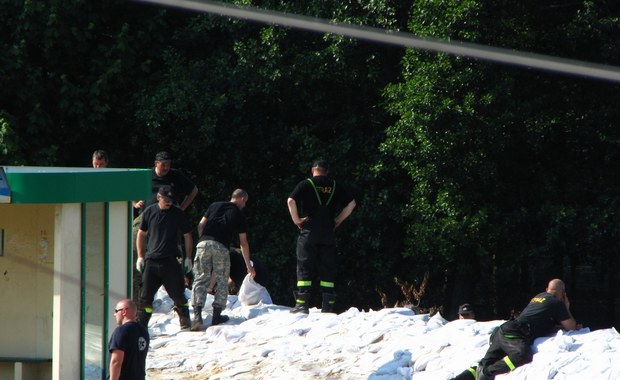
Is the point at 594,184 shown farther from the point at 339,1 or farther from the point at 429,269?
the point at 339,1

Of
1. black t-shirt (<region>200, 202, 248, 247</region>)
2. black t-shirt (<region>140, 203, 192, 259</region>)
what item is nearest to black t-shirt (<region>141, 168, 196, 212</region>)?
black t-shirt (<region>200, 202, 248, 247</region>)

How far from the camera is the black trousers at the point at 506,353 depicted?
9672 mm

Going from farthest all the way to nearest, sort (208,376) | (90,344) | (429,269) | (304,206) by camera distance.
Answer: (429,269) < (304,206) < (208,376) < (90,344)

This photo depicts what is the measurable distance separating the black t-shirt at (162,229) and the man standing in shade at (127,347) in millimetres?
3197

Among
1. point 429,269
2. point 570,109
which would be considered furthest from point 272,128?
point 570,109

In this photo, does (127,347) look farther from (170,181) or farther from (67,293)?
(170,181)

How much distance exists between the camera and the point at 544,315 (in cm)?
989

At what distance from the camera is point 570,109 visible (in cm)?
1886

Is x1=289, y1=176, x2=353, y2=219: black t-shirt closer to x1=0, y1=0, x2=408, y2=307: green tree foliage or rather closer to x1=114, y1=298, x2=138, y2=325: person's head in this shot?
x1=114, y1=298, x2=138, y2=325: person's head

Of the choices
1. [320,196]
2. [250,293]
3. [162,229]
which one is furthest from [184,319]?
[320,196]

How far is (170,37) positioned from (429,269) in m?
6.36

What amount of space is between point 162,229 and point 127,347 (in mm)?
3441

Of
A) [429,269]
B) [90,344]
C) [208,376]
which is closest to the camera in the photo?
[90,344]

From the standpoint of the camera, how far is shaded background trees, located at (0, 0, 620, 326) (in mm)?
17734
